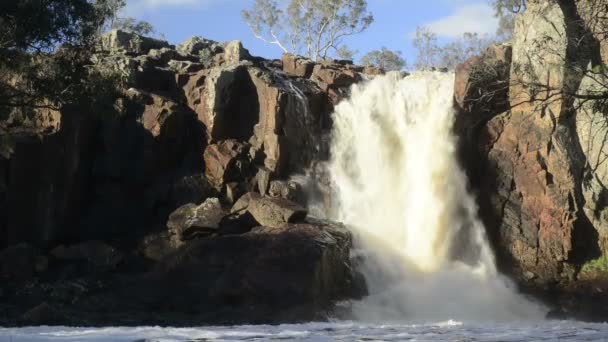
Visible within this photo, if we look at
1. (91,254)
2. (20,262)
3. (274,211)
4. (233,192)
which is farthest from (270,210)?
(20,262)

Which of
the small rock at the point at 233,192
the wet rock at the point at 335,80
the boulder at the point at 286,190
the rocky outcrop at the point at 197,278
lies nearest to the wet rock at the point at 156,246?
the rocky outcrop at the point at 197,278

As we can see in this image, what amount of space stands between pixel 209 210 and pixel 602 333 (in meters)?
11.7

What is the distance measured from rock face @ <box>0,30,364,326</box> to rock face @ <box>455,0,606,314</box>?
5712mm

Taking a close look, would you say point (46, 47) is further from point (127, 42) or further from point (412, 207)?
point (412, 207)

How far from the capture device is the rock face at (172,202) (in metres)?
18.8

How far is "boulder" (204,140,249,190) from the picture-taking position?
946 inches

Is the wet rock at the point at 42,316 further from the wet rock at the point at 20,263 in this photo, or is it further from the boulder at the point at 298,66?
the boulder at the point at 298,66

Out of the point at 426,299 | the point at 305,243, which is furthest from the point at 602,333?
the point at 305,243

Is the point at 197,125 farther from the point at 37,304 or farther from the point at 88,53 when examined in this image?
the point at 37,304

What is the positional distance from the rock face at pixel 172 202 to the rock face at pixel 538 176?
5712mm

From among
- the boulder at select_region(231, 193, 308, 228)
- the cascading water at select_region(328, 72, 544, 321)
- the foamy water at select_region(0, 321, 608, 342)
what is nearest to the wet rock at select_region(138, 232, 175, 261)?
the boulder at select_region(231, 193, 308, 228)

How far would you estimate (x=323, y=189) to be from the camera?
25016 millimetres

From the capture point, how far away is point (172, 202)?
24031 mm

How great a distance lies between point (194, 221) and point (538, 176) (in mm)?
12127
